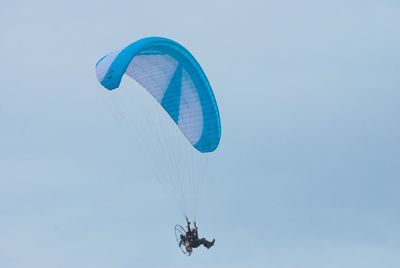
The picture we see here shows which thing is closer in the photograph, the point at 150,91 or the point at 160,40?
the point at 160,40

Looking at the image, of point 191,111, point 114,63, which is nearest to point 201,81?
point 191,111

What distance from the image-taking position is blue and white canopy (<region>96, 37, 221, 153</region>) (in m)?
45.6

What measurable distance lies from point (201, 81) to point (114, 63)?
4.85m

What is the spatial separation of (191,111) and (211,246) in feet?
19.4

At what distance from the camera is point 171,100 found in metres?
47.0

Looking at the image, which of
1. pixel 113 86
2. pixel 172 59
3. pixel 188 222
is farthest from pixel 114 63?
pixel 188 222

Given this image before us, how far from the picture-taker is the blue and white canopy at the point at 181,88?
45.6 m

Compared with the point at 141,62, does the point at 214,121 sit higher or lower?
lower

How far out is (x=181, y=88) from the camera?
4653cm

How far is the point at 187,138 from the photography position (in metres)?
46.9

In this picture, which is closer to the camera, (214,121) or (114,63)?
(114,63)

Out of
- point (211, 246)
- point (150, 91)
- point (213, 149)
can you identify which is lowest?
point (211, 246)

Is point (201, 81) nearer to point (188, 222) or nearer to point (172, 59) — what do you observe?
point (172, 59)

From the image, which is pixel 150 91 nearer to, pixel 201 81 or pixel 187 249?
pixel 201 81
